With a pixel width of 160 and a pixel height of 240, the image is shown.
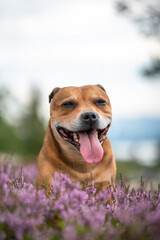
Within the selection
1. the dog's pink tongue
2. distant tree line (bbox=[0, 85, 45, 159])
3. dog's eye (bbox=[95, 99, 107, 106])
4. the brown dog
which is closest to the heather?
the dog's pink tongue

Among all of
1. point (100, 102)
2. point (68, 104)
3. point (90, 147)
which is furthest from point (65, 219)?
point (100, 102)

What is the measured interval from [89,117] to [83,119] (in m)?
0.08

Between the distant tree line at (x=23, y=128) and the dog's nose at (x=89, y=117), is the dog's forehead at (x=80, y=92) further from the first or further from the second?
the distant tree line at (x=23, y=128)

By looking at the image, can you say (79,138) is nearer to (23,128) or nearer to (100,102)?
(100,102)

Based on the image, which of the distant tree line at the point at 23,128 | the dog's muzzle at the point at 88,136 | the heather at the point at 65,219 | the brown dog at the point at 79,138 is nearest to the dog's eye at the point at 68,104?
the brown dog at the point at 79,138

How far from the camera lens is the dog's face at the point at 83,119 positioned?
3.90 metres

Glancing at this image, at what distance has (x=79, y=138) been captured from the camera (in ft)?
13.2

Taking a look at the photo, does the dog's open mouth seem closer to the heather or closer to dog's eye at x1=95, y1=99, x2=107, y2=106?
dog's eye at x1=95, y1=99, x2=107, y2=106

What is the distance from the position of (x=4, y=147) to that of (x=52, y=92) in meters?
14.3

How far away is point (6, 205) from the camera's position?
2.60 metres

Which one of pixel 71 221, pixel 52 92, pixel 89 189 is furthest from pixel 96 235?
pixel 52 92

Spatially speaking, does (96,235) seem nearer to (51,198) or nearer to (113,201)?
(51,198)

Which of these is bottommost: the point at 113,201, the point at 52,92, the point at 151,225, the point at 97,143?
the point at 113,201

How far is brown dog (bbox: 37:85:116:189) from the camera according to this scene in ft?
12.9
